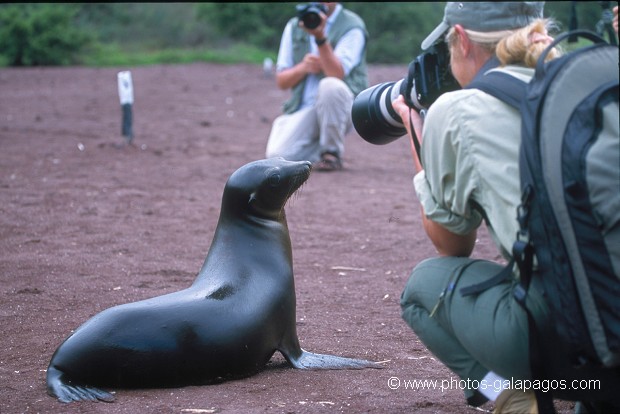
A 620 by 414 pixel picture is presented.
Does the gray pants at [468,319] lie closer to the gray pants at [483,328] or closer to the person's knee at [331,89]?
the gray pants at [483,328]

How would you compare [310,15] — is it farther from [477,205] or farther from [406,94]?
[477,205]

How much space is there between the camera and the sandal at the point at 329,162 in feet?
29.2

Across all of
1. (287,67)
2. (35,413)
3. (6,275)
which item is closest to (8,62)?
(287,67)

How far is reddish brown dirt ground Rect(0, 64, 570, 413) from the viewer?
328 centimetres

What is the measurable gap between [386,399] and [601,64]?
52.7 inches

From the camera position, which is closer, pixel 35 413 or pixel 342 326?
pixel 35 413

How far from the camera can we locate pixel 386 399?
3.18 m

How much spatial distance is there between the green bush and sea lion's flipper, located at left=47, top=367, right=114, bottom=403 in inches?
908

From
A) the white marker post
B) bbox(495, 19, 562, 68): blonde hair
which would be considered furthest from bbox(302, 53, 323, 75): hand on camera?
bbox(495, 19, 562, 68): blonde hair

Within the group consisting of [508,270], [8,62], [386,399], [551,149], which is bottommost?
[8,62]

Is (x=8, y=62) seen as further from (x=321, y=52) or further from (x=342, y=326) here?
(x=342, y=326)

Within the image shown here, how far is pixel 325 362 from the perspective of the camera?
355 centimetres

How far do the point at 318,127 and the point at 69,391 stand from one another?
19.4ft

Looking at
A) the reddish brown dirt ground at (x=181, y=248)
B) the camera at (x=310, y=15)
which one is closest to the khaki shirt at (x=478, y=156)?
the reddish brown dirt ground at (x=181, y=248)
